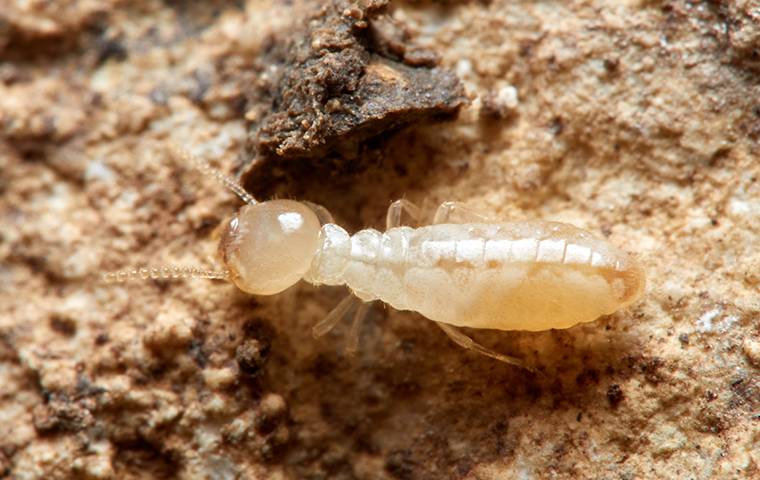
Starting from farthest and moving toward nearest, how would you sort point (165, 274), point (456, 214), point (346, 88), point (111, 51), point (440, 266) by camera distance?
point (111, 51)
point (165, 274)
point (456, 214)
point (346, 88)
point (440, 266)

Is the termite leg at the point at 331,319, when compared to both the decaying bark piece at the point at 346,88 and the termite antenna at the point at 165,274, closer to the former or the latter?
the termite antenna at the point at 165,274

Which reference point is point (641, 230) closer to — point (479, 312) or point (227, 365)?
point (479, 312)

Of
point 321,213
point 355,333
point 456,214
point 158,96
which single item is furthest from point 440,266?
point 158,96

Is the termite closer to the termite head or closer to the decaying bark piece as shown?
the termite head

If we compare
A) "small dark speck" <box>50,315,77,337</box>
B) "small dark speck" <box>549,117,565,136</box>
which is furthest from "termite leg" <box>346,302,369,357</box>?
"small dark speck" <box>50,315,77,337</box>

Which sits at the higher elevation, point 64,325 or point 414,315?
point 414,315

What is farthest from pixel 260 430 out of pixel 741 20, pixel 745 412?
pixel 741 20

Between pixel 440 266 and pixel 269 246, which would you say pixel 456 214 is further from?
pixel 269 246
